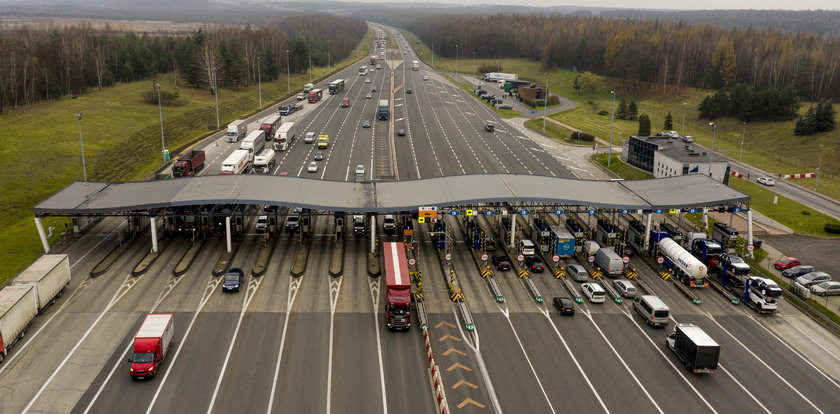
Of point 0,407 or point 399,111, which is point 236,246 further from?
point 399,111

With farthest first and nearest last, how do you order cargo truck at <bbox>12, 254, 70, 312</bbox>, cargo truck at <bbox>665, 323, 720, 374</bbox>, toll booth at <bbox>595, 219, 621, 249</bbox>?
toll booth at <bbox>595, 219, 621, 249</bbox>, cargo truck at <bbox>12, 254, 70, 312</bbox>, cargo truck at <bbox>665, 323, 720, 374</bbox>

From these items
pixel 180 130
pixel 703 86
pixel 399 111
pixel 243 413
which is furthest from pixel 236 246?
pixel 703 86

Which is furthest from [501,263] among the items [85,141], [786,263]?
[85,141]

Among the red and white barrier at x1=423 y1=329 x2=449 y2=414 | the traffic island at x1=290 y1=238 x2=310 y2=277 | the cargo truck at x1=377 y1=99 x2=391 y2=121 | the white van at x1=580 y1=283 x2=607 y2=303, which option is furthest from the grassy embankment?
the white van at x1=580 y1=283 x2=607 y2=303

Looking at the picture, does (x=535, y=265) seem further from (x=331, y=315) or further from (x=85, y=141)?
(x=85, y=141)

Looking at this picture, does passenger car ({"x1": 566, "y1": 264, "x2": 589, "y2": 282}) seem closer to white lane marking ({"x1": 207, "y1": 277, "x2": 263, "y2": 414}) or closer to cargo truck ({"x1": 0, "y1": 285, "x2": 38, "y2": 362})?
white lane marking ({"x1": 207, "y1": 277, "x2": 263, "y2": 414})

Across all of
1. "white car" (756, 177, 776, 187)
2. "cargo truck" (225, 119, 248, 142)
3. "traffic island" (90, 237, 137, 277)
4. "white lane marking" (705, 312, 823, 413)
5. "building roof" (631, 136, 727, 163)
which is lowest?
"white lane marking" (705, 312, 823, 413)

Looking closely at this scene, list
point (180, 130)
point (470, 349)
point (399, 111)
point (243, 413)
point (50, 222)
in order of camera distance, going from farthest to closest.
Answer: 1. point (399, 111)
2. point (180, 130)
3. point (50, 222)
4. point (470, 349)
5. point (243, 413)
